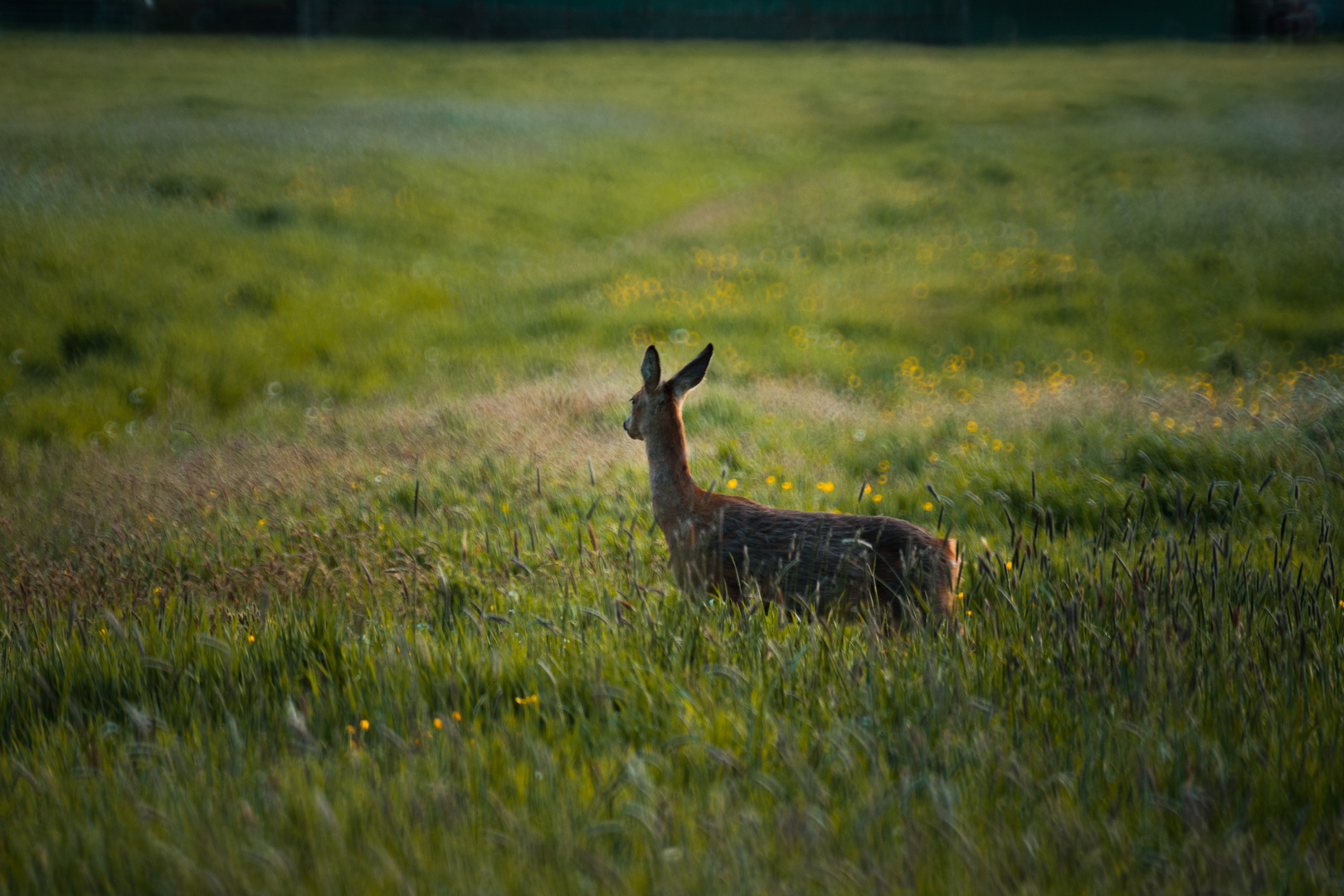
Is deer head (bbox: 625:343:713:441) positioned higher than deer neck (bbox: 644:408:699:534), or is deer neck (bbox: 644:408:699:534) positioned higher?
deer head (bbox: 625:343:713:441)

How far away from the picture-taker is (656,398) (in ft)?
15.8

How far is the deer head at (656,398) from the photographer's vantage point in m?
4.62

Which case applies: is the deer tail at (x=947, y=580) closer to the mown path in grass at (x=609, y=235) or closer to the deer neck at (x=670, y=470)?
the deer neck at (x=670, y=470)

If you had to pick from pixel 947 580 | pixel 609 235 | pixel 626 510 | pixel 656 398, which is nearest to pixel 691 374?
pixel 656 398

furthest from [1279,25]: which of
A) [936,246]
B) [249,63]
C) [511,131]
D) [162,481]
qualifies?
[162,481]

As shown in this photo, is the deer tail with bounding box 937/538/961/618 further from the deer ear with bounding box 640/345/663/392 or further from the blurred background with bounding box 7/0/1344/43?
the blurred background with bounding box 7/0/1344/43

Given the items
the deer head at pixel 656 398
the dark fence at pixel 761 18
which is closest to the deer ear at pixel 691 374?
the deer head at pixel 656 398

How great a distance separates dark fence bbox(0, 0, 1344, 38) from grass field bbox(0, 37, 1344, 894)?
13.6 metres

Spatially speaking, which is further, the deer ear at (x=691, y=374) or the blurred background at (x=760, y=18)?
the blurred background at (x=760, y=18)

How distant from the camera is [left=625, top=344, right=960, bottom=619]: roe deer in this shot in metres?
3.97

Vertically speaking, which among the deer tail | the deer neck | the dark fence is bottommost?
the deer tail

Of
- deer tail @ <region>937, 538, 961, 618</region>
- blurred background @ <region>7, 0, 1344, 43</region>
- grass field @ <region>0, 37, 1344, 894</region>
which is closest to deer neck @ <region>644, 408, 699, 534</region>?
grass field @ <region>0, 37, 1344, 894</region>

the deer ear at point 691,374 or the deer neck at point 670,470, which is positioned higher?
the deer ear at point 691,374

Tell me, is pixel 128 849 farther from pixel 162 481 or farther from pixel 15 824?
pixel 162 481
